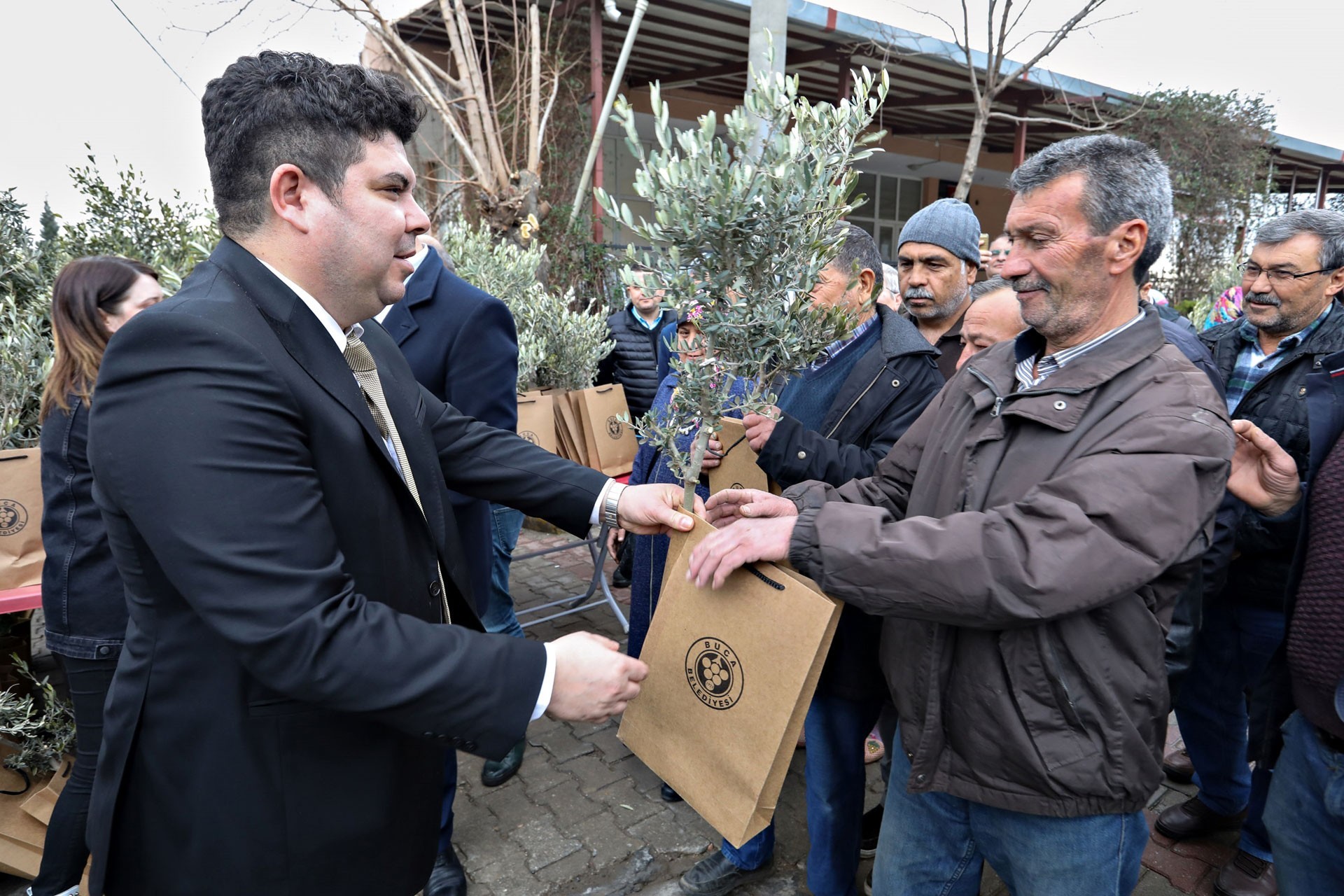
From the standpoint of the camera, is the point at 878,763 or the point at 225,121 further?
the point at 878,763

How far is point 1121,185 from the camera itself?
1676 mm

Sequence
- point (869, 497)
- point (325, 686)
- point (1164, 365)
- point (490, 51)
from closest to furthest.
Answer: point (325, 686) < point (1164, 365) < point (869, 497) < point (490, 51)

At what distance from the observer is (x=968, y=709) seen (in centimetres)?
169

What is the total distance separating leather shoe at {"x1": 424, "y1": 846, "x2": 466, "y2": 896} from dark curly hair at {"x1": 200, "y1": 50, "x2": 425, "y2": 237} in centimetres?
234

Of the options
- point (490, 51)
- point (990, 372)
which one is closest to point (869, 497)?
point (990, 372)

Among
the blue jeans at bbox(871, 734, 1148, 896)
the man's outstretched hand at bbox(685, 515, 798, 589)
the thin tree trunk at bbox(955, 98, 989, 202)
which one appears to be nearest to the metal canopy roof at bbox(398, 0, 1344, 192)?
the thin tree trunk at bbox(955, 98, 989, 202)

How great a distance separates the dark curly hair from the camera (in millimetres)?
1397

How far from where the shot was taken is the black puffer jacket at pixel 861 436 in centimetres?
239

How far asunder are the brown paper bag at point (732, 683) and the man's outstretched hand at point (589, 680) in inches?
9.5

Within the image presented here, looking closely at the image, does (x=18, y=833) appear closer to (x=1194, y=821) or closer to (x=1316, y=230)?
(x=1194, y=821)

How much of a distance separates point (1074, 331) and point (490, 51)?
41.6 feet

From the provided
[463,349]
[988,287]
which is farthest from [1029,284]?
[463,349]

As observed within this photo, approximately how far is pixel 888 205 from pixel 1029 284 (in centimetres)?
1972

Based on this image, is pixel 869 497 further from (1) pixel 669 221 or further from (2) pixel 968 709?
(1) pixel 669 221
